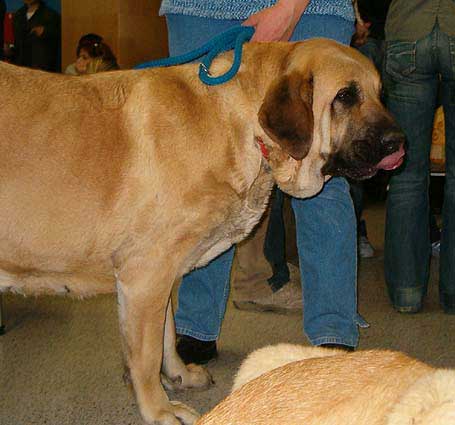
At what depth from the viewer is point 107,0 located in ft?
30.1

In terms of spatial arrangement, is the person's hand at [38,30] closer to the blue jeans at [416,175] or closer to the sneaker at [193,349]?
the blue jeans at [416,175]

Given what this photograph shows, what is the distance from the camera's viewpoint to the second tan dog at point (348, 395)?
2.42 feet

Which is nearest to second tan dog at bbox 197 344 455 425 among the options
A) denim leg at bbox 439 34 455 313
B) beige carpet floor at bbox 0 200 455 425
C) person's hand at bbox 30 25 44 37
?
beige carpet floor at bbox 0 200 455 425

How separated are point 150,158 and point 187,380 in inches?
35.3

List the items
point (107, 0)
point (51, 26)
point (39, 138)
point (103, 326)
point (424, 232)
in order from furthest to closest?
point (107, 0)
point (51, 26)
point (424, 232)
point (103, 326)
point (39, 138)

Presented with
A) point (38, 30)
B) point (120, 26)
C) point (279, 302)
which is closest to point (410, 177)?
point (279, 302)

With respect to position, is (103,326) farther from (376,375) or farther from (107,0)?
(107,0)

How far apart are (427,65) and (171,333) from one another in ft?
5.95

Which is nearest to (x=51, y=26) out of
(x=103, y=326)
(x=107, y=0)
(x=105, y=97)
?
(x=107, y=0)

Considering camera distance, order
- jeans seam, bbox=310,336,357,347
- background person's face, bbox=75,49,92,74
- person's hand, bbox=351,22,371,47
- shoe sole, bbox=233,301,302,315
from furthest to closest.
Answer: background person's face, bbox=75,49,92,74 → person's hand, bbox=351,22,371,47 → shoe sole, bbox=233,301,302,315 → jeans seam, bbox=310,336,357,347

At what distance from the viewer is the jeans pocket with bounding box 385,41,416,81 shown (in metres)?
3.34

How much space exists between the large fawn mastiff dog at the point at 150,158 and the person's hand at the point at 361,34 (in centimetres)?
219

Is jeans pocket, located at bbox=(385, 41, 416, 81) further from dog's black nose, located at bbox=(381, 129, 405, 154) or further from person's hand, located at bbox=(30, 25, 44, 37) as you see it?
person's hand, located at bbox=(30, 25, 44, 37)

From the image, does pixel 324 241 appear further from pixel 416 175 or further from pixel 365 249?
pixel 365 249
